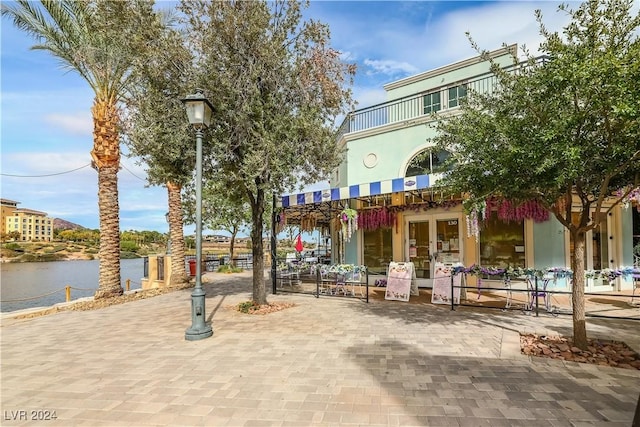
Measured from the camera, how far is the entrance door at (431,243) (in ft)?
34.6

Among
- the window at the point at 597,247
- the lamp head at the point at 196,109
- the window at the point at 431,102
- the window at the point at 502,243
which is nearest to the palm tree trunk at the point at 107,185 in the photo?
the lamp head at the point at 196,109

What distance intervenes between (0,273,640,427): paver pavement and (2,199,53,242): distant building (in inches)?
1254

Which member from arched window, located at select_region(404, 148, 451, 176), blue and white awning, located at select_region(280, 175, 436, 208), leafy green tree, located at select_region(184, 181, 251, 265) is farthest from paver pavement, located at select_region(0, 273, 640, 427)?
leafy green tree, located at select_region(184, 181, 251, 265)

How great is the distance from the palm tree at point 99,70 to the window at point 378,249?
823cm

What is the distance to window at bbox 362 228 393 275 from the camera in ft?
38.4

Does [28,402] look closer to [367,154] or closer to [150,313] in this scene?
[150,313]

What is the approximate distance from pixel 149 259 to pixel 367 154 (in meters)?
10.8

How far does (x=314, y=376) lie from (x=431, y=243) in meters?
7.97

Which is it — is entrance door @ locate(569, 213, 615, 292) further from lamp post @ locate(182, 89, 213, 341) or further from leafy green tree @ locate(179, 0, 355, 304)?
lamp post @ locate(182, 89, 213, 341)

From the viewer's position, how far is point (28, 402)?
11.3ft

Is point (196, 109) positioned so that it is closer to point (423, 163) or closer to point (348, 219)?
point (348, 219)

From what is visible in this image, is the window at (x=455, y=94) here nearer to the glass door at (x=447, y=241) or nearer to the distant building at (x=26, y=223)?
the glass door at (x=447, y=241)

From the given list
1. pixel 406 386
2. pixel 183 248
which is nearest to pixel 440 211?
pixel 406 386

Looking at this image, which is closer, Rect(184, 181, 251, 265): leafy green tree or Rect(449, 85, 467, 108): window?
Rect(449, 85, 467, 108): window
